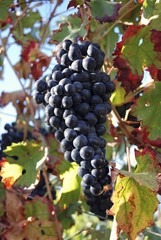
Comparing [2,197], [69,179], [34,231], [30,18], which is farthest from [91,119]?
[30,18]

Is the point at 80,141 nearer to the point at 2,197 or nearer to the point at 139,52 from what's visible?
the point at 139,52

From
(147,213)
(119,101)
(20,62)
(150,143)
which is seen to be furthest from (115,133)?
(20,62)

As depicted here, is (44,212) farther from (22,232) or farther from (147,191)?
(147,191)

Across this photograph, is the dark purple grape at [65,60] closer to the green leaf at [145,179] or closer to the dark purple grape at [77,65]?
the dark purple grape at [77,65]

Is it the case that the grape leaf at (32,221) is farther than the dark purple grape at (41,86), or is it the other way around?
the grape leaf at (32,221)

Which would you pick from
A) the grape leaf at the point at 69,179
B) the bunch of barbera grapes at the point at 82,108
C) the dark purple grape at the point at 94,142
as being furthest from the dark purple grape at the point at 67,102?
the grape leaf at the point at 69,179
